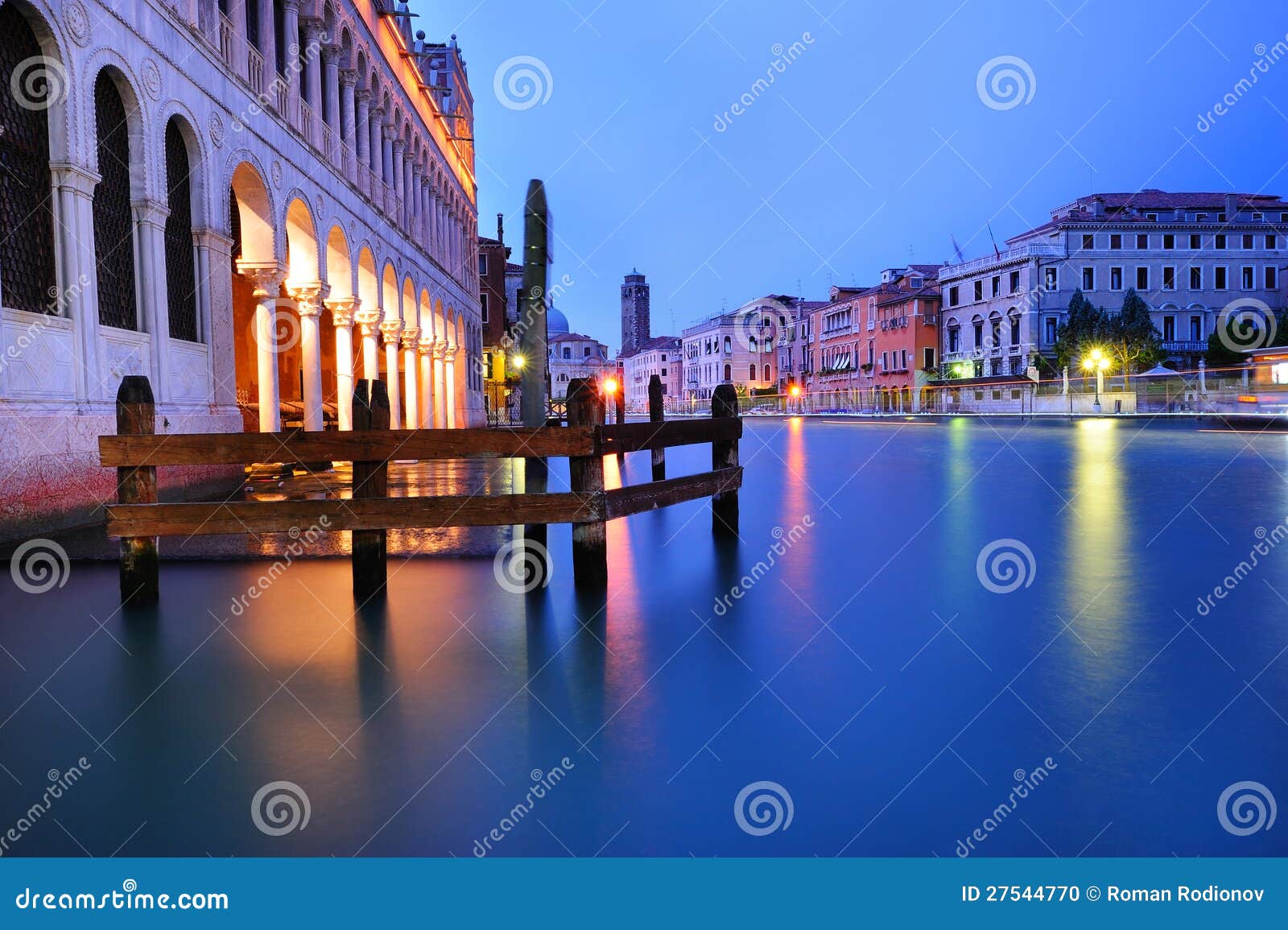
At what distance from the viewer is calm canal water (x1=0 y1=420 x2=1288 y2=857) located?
2.79m

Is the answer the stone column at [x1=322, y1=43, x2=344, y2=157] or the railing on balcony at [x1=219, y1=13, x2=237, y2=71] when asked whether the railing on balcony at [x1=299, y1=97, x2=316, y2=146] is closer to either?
the stone column at [x1=322, y1=43, x2=344, y2=157]

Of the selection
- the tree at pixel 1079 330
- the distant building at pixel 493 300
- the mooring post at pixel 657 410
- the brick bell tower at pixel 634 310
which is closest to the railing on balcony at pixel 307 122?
the mooring post at pixel 657 410

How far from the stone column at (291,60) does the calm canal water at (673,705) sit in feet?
43.5

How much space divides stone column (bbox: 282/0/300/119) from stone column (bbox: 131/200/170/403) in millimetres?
6545

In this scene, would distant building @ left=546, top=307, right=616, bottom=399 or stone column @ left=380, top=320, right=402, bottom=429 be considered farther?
distant building @ left=546, top=307, right=616, bottom=399

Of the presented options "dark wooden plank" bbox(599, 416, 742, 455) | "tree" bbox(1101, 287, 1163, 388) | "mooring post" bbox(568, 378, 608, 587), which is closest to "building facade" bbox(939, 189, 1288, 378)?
"tree" bbox(1101, 287, 1163, 388)

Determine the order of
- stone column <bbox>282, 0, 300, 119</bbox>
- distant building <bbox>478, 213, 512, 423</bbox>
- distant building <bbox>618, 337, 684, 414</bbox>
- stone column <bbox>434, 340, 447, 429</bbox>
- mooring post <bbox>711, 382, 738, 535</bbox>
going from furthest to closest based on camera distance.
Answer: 1. distant building <bbox>618, 337, 684, 414</bbox>
2. distant building <bbox>478, 213, 512, 423</bbox>
3. stone column <bbox>434, 340, 447, 429</bbox>
4. stone column <bbox>282, 0, 300, 119</bbox>
5. mooring post <bbox>711, 382, 738, 535</bbox>

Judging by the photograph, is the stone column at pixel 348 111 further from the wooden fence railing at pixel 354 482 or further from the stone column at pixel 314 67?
A: the wooden fence railing at pixel 354 482

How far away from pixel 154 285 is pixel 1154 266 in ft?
209

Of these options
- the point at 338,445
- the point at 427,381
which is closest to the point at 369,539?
the point at 338,445

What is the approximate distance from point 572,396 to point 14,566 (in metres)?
4.87

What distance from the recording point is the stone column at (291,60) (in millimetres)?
17781
